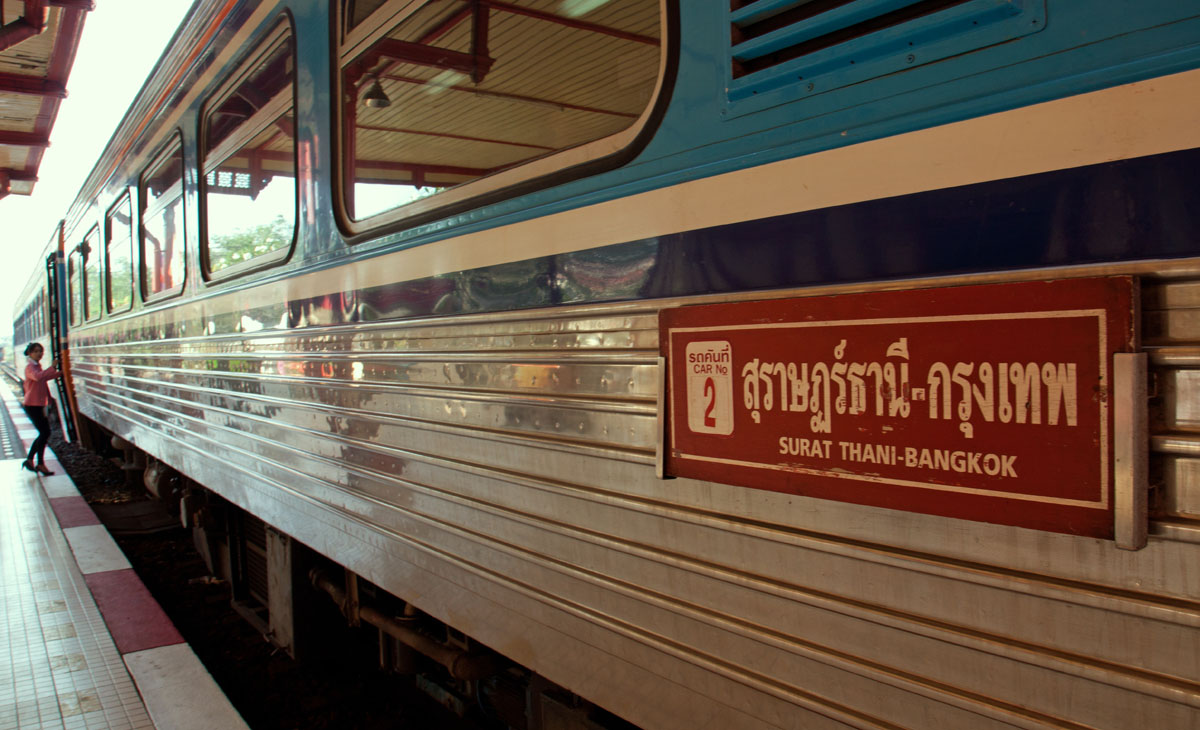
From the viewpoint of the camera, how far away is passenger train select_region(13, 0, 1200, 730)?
3.04ft

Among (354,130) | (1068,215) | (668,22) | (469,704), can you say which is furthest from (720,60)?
(469,704)

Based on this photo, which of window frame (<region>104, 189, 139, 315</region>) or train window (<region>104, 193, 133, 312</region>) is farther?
train window (<region>104, 193, 133, 312</region>)

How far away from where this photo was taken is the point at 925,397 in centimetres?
107

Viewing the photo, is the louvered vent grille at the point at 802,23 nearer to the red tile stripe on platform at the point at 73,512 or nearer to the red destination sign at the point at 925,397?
the red destination sign at the point at 925,397

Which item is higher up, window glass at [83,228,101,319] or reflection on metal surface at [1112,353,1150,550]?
window glass at [83,228,101,319]

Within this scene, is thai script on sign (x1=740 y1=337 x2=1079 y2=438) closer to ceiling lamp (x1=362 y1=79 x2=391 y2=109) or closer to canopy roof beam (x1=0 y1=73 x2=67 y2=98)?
ceiling lamp (x1=362 y1=79 x2=391 y2=109)

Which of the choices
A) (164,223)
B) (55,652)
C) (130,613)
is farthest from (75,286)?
(55,652)

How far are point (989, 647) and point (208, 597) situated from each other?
18.2ft

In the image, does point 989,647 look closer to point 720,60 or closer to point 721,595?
point 721,595

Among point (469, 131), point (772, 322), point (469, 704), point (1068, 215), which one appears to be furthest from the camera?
point (469, 704)

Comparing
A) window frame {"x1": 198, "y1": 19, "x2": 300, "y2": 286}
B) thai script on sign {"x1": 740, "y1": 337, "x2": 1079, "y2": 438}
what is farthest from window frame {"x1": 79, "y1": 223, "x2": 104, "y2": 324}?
thai script on sign {"x1": 740, "y1": 337, "x2": 1079, "y2": 438}

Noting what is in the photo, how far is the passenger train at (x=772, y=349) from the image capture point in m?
0.93

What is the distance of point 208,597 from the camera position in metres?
5.47

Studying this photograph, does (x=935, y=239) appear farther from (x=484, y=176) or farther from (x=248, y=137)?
(x=248, y=137)
